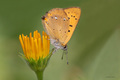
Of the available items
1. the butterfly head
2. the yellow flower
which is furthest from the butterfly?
the yellow flower

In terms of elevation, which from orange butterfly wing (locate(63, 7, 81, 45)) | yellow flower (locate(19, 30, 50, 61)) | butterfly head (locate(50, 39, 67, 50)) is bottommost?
butterfly head (locate(50, 39, 67, 50))

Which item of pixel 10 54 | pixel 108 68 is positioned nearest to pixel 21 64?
pixel 10 54

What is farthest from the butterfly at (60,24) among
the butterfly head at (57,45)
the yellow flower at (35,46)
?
the yellow flower at (35,46)

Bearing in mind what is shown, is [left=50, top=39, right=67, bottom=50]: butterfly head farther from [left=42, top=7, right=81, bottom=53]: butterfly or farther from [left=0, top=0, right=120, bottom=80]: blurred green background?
[left=0, top=0, right=120, bottom=80]: blurred green background

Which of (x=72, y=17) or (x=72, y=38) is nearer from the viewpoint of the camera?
(x=72, y=17)

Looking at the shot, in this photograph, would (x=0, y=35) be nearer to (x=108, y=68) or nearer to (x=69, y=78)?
(x=69, y=78)

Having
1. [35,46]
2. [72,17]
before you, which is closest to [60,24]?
[72,17]

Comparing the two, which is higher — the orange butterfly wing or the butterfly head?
the orange butterfly wing

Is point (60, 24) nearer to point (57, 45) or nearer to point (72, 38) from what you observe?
point (57, 45)
